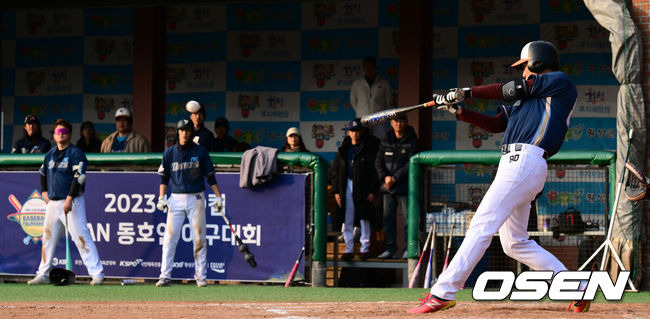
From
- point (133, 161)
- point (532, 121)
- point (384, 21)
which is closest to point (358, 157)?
point (133, 161)

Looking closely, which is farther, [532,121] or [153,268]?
[153,268]

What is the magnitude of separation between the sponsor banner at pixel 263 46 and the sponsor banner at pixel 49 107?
3.08m

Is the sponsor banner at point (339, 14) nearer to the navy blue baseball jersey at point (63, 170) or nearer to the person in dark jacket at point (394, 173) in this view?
the person in dark jacket at point (394, 173)

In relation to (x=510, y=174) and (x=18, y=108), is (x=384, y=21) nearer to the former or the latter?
(x=18, y=108)

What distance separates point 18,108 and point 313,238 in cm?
829

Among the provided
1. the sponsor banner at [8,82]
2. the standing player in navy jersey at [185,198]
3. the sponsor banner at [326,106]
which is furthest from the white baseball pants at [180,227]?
the sponsor banner at [8,82]

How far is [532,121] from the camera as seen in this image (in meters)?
7.03

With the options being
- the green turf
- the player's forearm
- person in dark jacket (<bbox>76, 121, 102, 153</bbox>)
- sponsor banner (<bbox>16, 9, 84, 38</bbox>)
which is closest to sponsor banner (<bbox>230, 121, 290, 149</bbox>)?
person in dark jacket (<bbox>76, 121, 102, 153</bbox>)

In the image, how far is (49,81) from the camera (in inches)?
691

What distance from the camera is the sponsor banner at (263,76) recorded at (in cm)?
1645

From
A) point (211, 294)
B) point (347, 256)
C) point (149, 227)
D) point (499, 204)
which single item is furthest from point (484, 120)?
point (149, 227)

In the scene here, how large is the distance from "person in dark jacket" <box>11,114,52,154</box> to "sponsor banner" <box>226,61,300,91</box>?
13.0 ft

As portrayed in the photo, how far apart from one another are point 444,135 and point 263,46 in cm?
361

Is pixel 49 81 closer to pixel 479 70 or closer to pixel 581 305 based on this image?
pixel 479 70
